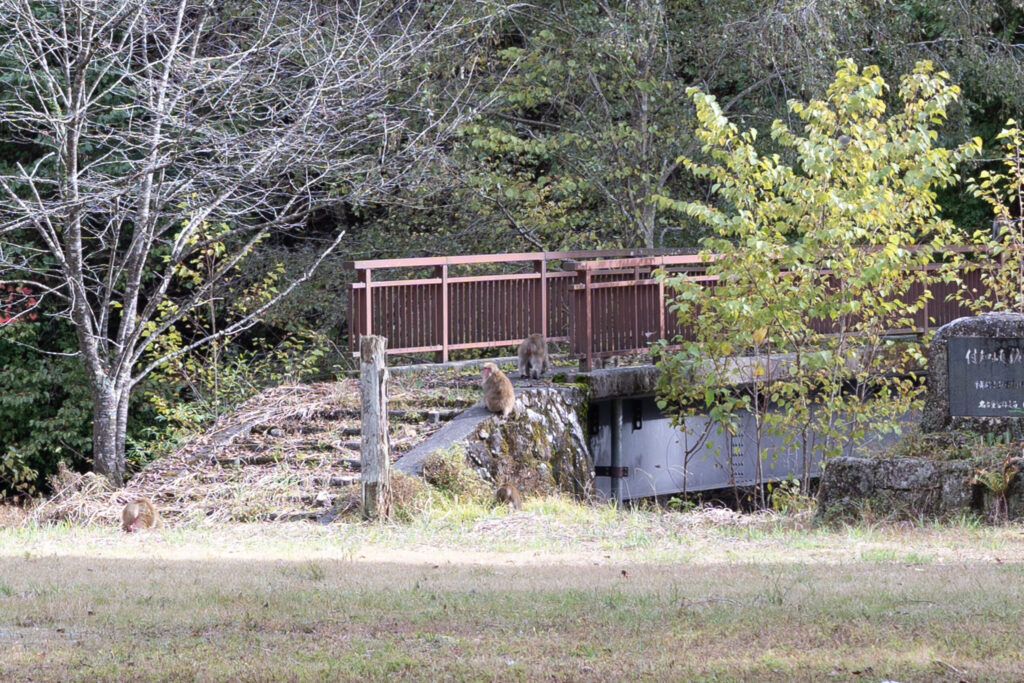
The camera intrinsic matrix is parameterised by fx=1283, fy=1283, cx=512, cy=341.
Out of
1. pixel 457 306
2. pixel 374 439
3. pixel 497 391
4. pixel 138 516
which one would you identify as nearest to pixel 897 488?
pixel 497 391

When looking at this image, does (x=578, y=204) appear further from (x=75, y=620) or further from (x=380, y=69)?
(x=75, y=620)

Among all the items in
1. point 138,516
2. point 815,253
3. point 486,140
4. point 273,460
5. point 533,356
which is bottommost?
point 138,516

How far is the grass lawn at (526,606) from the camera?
607 cm

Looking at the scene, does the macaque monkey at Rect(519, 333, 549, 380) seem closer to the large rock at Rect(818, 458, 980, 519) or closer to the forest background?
the forest background

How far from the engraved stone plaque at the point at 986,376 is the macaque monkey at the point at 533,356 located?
5.20 m

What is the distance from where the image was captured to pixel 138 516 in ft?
39.4

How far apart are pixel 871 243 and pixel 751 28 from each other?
6.22m

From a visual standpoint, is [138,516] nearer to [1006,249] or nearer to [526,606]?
[526,606]

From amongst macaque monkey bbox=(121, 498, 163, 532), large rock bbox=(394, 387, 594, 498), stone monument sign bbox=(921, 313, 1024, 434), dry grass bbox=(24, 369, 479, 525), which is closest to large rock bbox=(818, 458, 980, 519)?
stone monument sign bbox=(921, 313, 1024, 434)

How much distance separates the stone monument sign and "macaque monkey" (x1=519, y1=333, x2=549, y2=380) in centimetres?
502

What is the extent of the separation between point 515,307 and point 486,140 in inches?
194

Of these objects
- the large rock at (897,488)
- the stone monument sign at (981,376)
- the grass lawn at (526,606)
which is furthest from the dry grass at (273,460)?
the stone monument sign at (981,376)

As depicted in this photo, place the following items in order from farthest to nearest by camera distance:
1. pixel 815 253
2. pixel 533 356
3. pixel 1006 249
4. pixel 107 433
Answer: pixel 107 433
pixel 1006 249
pixel 533 356
pixel 815 253

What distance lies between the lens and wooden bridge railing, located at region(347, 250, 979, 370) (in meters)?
16.1
